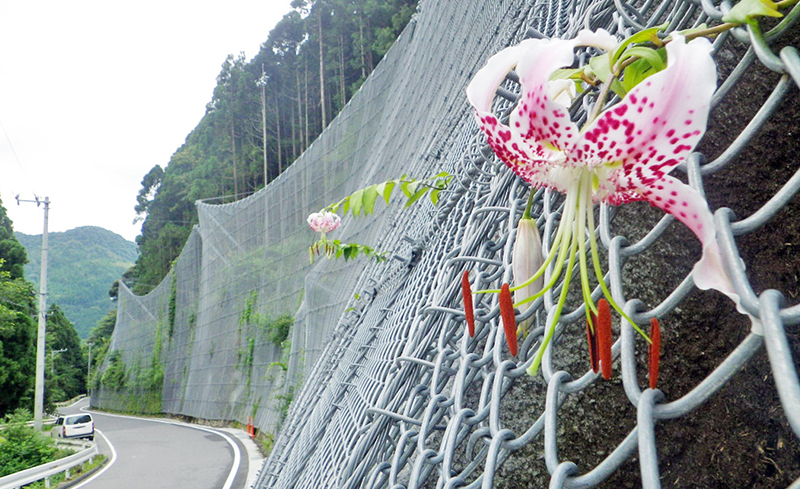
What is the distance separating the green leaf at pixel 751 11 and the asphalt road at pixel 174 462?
24.8 ft

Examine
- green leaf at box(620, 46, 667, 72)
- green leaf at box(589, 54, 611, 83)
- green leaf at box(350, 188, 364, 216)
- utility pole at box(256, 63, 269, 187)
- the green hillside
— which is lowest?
green leaf at box(620, 46, 667, 72)

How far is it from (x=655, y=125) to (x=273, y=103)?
27889mm

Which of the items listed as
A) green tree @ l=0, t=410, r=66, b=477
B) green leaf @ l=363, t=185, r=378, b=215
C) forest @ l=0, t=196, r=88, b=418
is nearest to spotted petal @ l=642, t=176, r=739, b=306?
green leaf @ l=363, t=185, r=378, b=215

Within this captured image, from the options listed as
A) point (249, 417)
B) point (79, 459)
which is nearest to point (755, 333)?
point (79, 459)

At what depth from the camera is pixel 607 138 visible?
18.0 inches

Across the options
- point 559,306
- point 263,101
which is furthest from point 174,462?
point 263,101

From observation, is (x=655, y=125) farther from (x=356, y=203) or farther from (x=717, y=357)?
(x=356, y=203)

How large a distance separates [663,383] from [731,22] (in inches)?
20.7

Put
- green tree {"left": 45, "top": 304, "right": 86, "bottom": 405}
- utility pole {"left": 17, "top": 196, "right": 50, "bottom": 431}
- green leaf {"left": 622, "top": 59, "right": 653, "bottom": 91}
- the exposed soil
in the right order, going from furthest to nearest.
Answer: green tree {"left": 45, "top": 304, "right": 86, "bottom": 405}, utility pole {"left": 17, "top": 196, "right": 50, "bottom": 431}, the exposed soil, green leaf {"left": 622, "top": 59, "right": 653, "bottom": 91}

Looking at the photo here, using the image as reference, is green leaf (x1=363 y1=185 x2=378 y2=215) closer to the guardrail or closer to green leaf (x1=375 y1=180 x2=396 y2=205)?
green leaf (x1=375 y1=180 x2=396 y2=205)

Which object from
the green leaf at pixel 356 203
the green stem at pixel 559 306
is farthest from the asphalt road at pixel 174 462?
the green stem at pixel 559 306

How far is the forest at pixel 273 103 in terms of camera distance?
23.0m

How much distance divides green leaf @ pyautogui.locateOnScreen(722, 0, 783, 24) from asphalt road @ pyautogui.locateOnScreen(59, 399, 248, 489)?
7.56 meters

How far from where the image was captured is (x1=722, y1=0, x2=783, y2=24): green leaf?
1.47 ft
